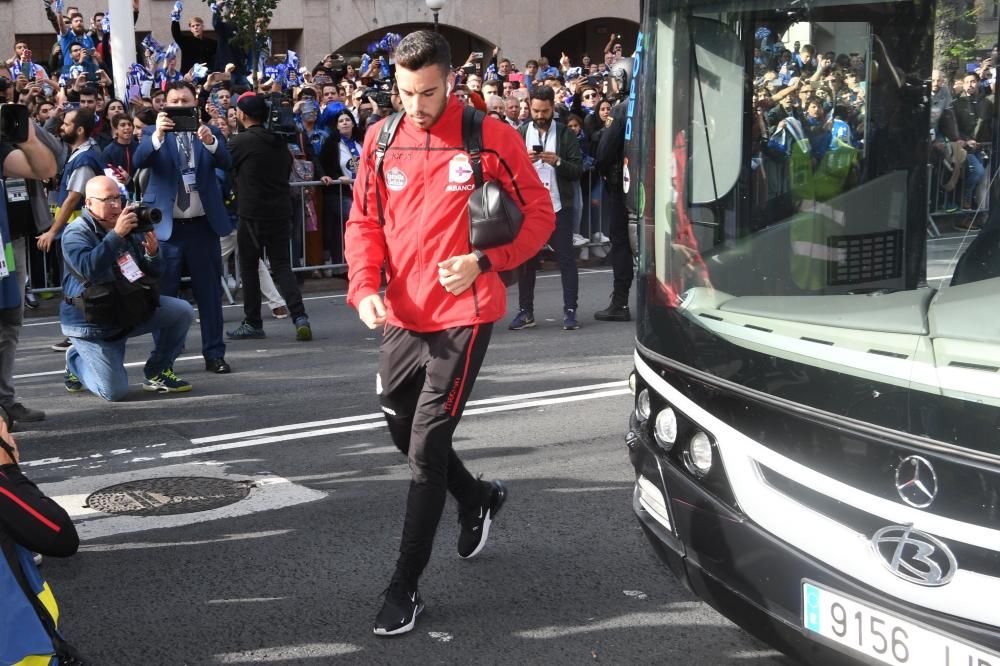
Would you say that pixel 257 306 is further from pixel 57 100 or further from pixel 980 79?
pixel 980 79

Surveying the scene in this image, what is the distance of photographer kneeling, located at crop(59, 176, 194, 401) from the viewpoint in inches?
301

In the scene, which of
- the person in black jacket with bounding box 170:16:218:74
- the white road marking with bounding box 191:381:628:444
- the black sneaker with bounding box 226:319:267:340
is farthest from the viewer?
the person in black jacket with bounding box 170:16:218:74

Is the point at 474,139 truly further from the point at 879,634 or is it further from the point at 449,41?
the point at 449,41

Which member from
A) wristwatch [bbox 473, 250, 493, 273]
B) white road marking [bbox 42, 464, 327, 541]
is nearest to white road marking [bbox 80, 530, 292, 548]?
white road marking [bbox 42, 464, 327, 541]

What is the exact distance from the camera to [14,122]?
592 cm

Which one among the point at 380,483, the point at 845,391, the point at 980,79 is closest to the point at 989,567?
the point at 845,391

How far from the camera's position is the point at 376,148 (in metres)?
4.37

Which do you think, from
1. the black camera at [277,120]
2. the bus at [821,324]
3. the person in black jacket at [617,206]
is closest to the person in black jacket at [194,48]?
the black camera at [277,120]

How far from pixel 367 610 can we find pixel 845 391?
206 centimetres

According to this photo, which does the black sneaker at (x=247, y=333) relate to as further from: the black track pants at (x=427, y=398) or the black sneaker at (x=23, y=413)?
the black track pants at (x=427, y=398)

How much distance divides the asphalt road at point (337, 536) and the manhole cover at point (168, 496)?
0.09ft

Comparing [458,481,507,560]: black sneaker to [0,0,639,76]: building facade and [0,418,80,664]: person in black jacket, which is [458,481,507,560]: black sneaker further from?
[0,0,639,76]: building facade

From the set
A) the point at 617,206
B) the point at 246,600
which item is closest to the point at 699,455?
the point at 246,600

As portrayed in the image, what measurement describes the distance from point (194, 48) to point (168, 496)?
17177 millimetres
